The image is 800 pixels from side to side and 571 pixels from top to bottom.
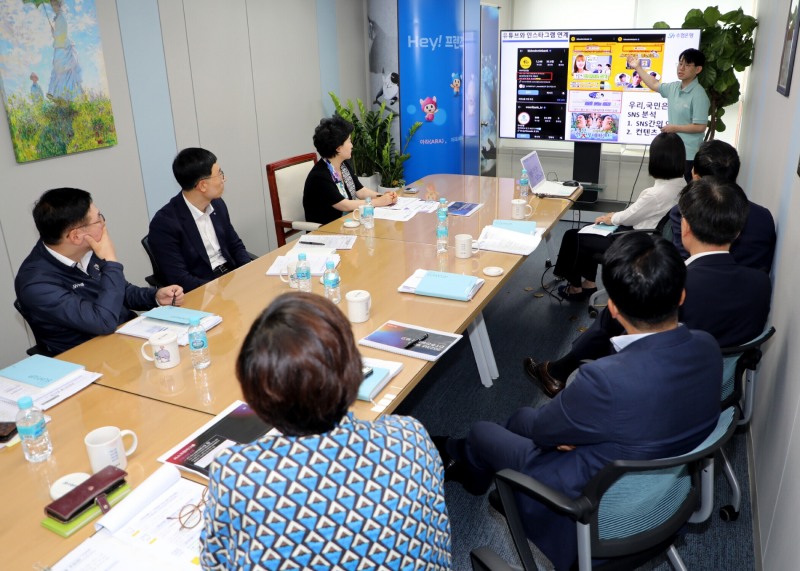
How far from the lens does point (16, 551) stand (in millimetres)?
1414

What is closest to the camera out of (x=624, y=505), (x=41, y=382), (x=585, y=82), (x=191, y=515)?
(x=191, y=515)

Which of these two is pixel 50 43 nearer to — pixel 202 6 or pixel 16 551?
pixel 202 6

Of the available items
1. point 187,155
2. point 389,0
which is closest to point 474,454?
point 187,155

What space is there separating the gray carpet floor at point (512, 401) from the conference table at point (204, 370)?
30 centimetres

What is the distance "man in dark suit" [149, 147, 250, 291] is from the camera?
317cm

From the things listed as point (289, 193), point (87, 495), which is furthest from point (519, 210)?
point (87, 495)

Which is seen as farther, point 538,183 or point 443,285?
point 538,183

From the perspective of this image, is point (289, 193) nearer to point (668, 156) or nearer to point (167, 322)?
point (167, 322)

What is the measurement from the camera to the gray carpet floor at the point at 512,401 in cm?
237

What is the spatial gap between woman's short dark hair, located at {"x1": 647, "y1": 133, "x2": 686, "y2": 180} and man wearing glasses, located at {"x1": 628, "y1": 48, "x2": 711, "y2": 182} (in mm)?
1457

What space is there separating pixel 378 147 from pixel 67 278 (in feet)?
13.6

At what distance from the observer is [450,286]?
8.95 ft

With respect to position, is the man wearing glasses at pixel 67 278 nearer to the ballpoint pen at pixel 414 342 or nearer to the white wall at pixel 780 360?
the ballpoint pen at pixel 414 342

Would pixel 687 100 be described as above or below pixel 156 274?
above
